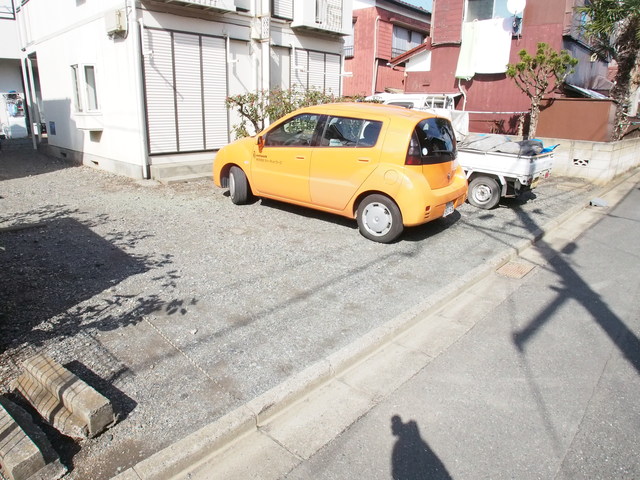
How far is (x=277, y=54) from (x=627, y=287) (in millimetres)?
9873

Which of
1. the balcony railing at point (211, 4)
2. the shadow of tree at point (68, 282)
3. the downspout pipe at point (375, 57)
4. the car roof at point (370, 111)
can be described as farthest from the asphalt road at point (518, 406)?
the downspout pipe at point (375, 57)

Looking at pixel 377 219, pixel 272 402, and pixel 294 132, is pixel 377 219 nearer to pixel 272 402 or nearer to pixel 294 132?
pixel 294 132

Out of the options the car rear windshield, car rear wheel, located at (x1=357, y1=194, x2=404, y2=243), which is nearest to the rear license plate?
the car rear windshield

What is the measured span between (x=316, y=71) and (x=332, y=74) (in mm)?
735

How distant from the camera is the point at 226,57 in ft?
35.4

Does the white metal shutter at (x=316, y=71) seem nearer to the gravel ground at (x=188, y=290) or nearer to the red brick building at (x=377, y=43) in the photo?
the gravel ground at (x=188, y=290)

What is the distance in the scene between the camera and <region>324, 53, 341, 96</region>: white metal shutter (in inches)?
528

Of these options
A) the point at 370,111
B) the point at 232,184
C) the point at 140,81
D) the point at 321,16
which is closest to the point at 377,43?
the point at 321,16

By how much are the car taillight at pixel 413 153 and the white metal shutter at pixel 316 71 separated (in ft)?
25.4

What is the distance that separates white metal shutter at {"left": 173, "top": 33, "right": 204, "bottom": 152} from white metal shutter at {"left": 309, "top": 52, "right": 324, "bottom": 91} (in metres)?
3.69

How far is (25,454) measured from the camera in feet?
7.68

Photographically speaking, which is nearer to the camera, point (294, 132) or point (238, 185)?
point (294, 132)

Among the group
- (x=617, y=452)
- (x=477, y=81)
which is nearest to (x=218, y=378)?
(x=617, y=452)

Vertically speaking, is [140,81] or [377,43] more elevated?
[377,43]
